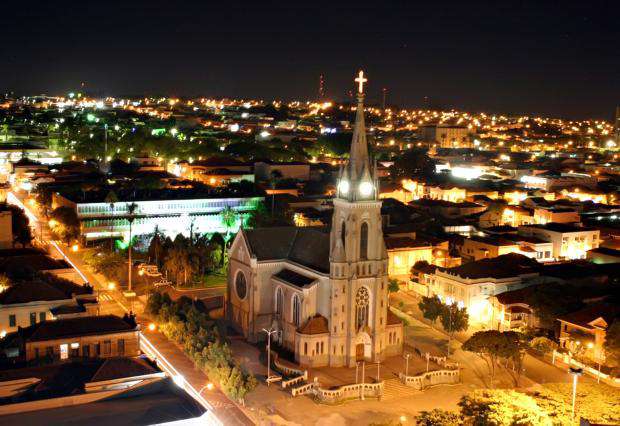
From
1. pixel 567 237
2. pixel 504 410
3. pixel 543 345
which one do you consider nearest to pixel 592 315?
pixel 543 345

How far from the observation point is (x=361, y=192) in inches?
1569

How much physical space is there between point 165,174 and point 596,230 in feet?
181

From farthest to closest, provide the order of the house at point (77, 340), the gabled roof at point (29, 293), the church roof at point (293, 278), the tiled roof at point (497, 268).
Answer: the tiled roof at point (497, 268)
the church roof at point (293, 278)
the gabled roof at point (29, 293)
the house at point (77, 340)

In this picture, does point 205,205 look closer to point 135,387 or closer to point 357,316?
point 357,316

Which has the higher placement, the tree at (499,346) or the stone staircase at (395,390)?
the tree at (499,346)

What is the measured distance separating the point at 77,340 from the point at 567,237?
4520 cm

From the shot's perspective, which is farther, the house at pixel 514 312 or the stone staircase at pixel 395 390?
the house at pixel 514 312

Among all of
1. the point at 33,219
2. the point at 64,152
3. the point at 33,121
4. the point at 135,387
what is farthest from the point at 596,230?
the point at 33,121

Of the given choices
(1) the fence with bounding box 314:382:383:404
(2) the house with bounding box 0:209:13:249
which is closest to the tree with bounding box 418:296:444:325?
(1) the fence with bounding box 314:382:383:404

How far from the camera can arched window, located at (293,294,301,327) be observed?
40938 millimetres

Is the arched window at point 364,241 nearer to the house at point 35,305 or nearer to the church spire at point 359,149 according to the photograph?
the church spire at point 359,149

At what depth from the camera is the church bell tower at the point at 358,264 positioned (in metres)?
39.7

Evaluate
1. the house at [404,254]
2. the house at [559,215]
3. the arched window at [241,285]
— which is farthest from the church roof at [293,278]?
the house at [559,215]

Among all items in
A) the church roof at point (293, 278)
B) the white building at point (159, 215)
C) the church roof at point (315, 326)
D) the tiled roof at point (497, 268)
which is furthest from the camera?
the white building at point (159, 215)
